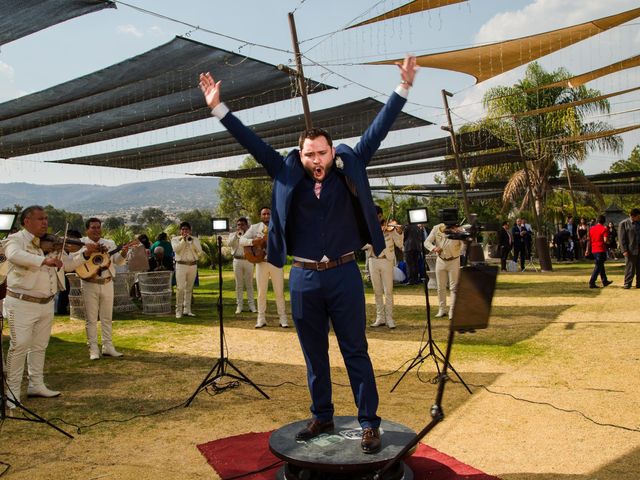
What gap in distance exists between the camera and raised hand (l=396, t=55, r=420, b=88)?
3.66 m

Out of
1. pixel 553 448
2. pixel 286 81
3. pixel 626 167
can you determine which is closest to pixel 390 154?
pixel 286 81

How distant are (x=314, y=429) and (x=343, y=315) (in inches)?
33.3

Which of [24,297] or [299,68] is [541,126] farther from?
[24,297]

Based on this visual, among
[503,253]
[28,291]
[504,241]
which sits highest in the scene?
[28,291]

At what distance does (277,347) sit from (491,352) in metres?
3.03

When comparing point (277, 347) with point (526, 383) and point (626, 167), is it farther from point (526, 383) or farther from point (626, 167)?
point (626, 167)

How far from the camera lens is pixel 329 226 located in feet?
12.2

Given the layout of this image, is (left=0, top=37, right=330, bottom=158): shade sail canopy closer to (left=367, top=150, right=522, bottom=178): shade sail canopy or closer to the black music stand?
the black music stand

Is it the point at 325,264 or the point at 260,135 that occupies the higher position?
the point at 260,135

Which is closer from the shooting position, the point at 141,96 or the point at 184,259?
the point at 141,96

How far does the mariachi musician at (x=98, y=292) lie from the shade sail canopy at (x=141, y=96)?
8.28 feet

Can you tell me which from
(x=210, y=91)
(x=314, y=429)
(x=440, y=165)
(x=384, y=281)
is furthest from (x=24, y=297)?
(x=440, y=165)

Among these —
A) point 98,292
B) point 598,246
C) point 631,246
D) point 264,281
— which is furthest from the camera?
point 598,246

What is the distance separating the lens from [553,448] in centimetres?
427
